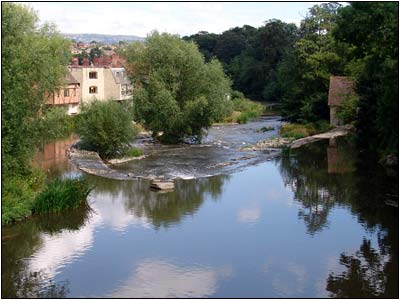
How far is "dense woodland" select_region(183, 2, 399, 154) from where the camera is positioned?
22.2 metres

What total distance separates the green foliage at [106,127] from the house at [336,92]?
18947 mm

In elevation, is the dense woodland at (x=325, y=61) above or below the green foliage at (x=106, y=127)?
above

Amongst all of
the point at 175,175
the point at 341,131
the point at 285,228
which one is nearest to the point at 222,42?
the point at 341,131

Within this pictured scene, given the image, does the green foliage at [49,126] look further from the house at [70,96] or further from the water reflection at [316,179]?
the house at [70,96]

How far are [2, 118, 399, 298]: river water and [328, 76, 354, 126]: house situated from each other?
58.1ft

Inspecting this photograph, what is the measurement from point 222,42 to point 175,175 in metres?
81.5

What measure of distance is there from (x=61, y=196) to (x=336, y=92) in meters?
31.4

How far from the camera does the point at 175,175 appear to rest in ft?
100

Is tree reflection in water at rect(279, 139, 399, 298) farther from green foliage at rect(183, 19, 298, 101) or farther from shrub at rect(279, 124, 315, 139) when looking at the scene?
green foliage at rect(183, 19, 298, 101)

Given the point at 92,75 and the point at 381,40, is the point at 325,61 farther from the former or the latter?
the point at 381,40

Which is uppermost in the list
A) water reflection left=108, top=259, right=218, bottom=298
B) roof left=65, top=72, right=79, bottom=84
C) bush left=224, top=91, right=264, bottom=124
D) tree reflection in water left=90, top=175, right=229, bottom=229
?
roof left=65, top=72, right=79, bottom=84

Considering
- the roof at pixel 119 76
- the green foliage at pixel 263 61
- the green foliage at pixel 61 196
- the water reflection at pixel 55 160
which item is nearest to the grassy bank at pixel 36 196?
the green foliage at pixel 61 196

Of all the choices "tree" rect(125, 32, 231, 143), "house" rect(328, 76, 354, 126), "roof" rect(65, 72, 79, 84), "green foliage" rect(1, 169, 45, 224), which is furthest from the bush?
"green foliage" rect(1, 169, 45, 224)

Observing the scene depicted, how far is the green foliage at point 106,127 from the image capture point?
35844mm
